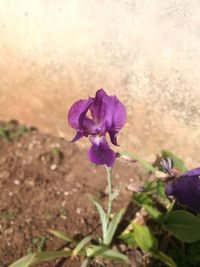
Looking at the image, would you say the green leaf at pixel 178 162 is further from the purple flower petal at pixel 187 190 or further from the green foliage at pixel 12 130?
the green foliage at pixel 12 130

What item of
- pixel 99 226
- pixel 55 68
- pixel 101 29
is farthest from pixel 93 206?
pixel 101 29

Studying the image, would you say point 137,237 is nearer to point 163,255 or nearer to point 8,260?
point 163,255

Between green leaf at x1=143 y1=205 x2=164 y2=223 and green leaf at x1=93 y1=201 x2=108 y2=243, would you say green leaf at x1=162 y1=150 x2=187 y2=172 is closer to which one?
green leaf at x1=143 y1=205 x2=164 y2=223

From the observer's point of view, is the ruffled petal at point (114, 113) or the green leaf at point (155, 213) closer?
the ruffled petal at point (114, 113)

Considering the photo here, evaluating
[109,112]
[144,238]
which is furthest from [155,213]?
[109,112]

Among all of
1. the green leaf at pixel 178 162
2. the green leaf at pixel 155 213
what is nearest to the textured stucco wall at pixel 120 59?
the green leaf at pixel 178 162

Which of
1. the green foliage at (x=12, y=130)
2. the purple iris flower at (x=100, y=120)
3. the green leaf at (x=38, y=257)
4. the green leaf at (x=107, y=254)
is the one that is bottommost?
the green leaf at (x=107, y=254)
